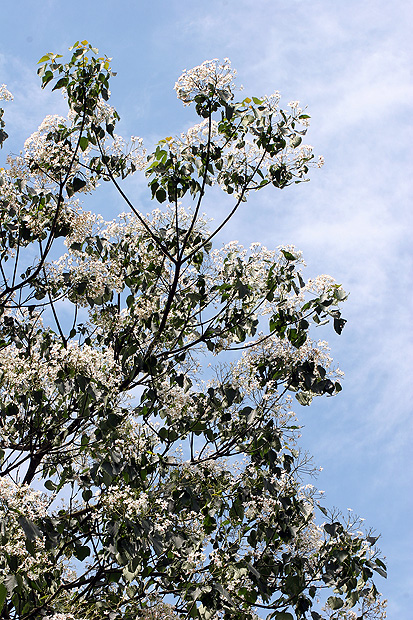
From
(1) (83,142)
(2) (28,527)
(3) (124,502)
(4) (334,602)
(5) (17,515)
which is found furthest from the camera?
(1) (83,142)

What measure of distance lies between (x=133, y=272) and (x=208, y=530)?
2955 millimetres

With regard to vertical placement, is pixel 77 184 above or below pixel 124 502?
above

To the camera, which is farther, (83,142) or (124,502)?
(83,142)

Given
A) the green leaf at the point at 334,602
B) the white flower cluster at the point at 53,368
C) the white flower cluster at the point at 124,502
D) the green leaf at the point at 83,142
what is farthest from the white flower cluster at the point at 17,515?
the green leaf at the point at 83,142

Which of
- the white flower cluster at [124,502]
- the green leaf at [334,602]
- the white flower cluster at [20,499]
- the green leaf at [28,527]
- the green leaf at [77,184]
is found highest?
the green leaf at [77,184]

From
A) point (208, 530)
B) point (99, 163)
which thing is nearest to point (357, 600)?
point (208, 530)

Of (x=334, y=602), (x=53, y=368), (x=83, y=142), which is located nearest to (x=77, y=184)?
(x=83, y=142)

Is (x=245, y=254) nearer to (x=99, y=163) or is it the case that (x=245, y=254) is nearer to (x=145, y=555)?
(x=99, y=163)

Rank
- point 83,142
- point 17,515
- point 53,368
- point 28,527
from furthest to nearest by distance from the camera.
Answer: point 83,142 < point 53,368 < point 17,515 < point 28,527

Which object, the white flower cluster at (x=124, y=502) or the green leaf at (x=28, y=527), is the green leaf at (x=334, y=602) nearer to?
the white flower cluster at (x=124, y=502)

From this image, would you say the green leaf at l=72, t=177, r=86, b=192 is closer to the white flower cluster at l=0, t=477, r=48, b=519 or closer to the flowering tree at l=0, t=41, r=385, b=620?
the flowering tree at l=0, t=41, r=385, b=620

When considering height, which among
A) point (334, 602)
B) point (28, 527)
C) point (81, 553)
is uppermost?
point (334, 602)

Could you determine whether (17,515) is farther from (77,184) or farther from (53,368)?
(77,184)

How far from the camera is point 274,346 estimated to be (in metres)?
6.48
